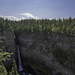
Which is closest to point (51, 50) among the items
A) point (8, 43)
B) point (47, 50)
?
point (47, 50)

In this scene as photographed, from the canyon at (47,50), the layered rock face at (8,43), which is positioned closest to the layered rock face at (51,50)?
the canyon at (47,50)

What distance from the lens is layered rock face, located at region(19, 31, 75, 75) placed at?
1902cm

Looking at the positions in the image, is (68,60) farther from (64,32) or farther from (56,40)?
(64,32)

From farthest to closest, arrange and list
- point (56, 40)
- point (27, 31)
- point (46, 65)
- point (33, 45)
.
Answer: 1. point (27, 31)
2. point (33, 45)
3. point (46, 65)
4. point (56, 40)

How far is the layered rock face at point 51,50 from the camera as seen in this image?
1902cm

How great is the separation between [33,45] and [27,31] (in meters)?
6.83

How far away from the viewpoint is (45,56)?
23328mm

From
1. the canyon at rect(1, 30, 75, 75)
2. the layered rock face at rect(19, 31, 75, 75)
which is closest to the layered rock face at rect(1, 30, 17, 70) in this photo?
the canyon at rect(1, 30, 75, 75)

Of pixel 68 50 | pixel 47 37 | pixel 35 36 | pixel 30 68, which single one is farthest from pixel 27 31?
pixel 68 50

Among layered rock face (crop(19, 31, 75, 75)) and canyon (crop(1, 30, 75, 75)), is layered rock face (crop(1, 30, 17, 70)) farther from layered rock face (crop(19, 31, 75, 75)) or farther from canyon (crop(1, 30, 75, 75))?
layered rock face (crop(19, 31, 75, 75))

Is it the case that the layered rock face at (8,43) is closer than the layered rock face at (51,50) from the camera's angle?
No

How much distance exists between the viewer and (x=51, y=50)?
22203 mm

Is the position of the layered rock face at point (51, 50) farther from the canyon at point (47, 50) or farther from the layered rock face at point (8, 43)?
the layered rock face at point (8, 43)

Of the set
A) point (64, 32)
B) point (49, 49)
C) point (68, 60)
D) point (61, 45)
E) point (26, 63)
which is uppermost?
point (64, 32)
